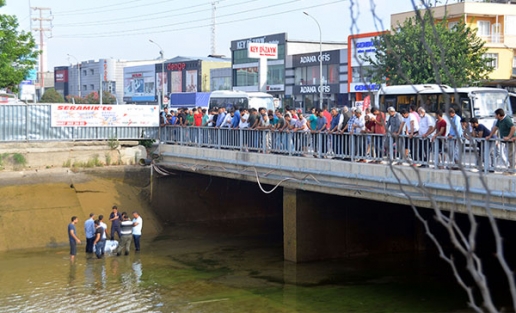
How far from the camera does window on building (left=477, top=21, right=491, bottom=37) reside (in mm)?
51344

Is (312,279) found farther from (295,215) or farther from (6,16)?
(6,16)

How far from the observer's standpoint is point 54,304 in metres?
16.7

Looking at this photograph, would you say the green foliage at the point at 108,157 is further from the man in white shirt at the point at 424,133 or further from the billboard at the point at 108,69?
the billboard at the point at 108,69

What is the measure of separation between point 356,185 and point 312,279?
9.04 feet

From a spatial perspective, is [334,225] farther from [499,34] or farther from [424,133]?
[499,34]


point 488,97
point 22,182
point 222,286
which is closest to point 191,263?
point 222,286

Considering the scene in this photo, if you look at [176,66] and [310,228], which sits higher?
[176,66]

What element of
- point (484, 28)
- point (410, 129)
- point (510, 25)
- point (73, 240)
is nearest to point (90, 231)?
point (73, 240)

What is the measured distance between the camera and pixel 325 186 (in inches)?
750

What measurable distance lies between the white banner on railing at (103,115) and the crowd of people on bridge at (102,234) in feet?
20.8

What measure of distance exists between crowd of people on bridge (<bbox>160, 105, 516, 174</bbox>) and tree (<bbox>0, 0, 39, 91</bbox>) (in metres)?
12.1

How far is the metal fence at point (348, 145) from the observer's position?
46.1 feet

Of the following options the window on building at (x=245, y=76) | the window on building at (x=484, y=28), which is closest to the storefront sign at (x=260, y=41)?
the window on building at (x=245, y=76)

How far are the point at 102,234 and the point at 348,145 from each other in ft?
25.7
